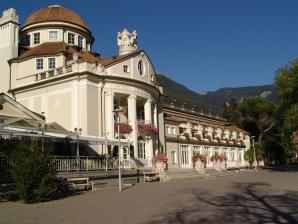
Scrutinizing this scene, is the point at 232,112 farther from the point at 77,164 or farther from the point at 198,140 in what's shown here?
the point at 77,164

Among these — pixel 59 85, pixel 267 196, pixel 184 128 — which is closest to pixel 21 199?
pixel 267 196

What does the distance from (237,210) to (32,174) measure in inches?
341

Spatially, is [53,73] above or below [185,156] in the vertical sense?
above

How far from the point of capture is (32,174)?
17.2 metres

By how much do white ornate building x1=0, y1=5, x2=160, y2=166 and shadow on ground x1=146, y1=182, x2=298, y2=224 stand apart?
18.6m

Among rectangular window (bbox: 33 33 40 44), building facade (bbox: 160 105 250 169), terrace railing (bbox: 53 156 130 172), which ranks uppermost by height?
rectangular window (bbox: 33 33 40 44)

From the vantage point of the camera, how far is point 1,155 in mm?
20203

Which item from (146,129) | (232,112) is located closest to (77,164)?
(146,129)

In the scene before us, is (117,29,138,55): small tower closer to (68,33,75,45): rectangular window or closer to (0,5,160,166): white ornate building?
(0,5,160,166): white ornate building

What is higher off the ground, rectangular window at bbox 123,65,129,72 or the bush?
rectangular window at bbox 123,65,129,72

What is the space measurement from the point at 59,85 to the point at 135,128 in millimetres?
7556

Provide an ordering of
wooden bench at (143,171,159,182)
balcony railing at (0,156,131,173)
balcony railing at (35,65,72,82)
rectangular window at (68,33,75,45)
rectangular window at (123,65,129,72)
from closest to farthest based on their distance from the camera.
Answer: balcony railing at (0,156,131,173)
wooden bench at (143,171,159,182)
balcony railing at (35,65,72,82)
rectangular window at (123,65,129,72)
rectangular window at (68,33,75,45)

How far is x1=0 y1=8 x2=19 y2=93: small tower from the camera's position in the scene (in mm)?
39463

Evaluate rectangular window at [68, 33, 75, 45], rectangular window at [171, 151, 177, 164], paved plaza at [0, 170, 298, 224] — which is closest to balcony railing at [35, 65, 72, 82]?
rectangular window at [68, 33, 75, 45]
